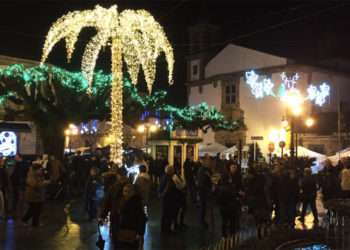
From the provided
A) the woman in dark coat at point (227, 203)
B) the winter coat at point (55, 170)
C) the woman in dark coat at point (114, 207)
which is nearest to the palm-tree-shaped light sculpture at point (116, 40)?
the winter coat at point (55, 170)

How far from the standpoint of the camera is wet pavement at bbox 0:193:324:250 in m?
11.1

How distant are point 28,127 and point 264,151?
717 inches

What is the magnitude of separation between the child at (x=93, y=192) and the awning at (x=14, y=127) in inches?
532

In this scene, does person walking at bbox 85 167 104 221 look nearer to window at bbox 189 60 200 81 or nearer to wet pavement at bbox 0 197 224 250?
wet pavement at bbox 0 197 224 250

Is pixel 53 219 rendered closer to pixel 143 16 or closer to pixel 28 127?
pixel 143 16

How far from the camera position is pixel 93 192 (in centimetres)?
1475

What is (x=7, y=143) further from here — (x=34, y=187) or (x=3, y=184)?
(x=34, y=187)

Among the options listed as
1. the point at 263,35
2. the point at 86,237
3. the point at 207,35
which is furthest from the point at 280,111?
the point at 86,237

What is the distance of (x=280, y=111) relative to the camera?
39.6 metres

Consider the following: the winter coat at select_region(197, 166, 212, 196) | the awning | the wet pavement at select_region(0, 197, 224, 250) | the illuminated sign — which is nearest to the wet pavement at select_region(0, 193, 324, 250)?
Result: the wet pavement at select_region(0, 197, 224, 250)

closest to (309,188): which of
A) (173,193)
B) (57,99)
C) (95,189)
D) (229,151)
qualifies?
(173,193)

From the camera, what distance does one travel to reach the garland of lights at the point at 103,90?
2048 cm

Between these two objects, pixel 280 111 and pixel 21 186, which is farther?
pixel 280 111

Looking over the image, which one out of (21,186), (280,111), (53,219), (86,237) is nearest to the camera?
(86,237)
